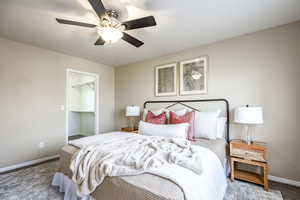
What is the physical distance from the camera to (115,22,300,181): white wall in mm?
2152

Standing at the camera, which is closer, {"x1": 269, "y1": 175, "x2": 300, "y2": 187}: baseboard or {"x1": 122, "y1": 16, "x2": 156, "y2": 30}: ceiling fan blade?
{"x1": 122, "y1": 16, "x2": 156, "y2": 30}: ceiling fan blade

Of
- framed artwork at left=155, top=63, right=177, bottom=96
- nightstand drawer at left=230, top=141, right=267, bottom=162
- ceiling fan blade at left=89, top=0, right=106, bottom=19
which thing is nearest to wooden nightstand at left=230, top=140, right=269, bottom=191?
nightstand drawer at left=230, top=141, right=267, bottom=162

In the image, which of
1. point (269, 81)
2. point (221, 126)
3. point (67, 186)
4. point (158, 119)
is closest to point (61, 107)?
point (67, 186)

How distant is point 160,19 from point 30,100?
10.1 ft

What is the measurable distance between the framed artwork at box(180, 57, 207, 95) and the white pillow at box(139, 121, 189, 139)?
1.04 metres

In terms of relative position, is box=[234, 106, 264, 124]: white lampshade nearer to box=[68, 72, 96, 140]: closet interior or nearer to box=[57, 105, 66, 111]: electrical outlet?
box=[57, 105, 66, 111]: electrical outlet

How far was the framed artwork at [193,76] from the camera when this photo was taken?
9.68 feet

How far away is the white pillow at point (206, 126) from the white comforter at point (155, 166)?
795mm

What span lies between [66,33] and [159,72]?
2.12m

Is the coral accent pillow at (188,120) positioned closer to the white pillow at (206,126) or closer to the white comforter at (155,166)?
the white pillow at (206,126)

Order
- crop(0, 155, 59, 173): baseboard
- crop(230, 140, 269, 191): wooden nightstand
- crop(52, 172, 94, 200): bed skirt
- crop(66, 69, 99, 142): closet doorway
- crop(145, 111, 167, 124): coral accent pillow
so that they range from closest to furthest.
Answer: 1. crop(52, 172, 94, 200): bed skirt
2. crop(230, 140, 269, 191): wooden nightstand
3. crop(0, 155, 59, 173): baseboard
4. crop(145, 111, 167, 124): coral accent pillow
5. crop(66, 69, 99, 142): closet doorway

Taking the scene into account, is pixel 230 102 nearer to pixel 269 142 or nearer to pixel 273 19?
pixel 269 142

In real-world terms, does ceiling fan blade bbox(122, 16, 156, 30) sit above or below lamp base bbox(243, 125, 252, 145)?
above

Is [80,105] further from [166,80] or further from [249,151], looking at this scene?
[249,151]
